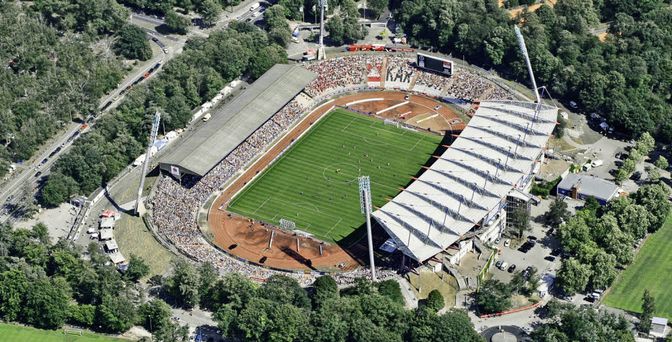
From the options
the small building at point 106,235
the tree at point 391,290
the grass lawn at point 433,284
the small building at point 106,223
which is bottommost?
the small building at point 106,235

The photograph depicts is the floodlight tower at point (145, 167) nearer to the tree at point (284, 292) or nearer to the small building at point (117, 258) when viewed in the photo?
the small building at point (117, 258)

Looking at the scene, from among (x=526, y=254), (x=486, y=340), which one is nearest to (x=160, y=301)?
(x=486, y=340)

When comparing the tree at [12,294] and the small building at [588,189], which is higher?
the small building at [588,189]

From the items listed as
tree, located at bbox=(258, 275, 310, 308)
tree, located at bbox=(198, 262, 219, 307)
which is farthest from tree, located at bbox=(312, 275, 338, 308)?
tree, located at bbox=(198, 262, 219, 307)

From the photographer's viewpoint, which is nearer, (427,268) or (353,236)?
(427,268)

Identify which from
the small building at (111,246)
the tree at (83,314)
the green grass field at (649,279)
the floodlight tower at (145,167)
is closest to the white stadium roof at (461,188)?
the green grass field at (649,279)

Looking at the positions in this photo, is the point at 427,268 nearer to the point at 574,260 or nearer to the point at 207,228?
the point at 574,260

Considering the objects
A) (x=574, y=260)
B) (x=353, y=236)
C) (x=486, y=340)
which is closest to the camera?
(x=486, y=340)

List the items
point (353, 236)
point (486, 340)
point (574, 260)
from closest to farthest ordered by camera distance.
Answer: point (486, 340)
point (574, 260)
point (353, 236)
